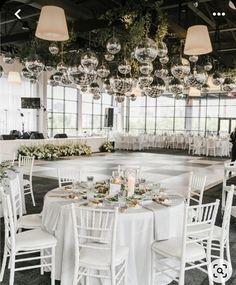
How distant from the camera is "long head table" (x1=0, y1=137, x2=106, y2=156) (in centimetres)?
1200

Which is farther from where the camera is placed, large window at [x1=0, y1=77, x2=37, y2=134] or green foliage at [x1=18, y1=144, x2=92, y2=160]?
large window at [x1=0, y1=77, x2=37, y2=134]

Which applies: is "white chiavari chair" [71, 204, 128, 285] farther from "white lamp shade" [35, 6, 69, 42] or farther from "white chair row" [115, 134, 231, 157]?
"white chair row" [115, 134, 231, 157]

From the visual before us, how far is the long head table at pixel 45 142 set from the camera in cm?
1200

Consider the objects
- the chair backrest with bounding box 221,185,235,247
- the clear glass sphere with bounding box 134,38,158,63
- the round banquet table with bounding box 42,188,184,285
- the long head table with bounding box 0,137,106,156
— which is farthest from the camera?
the long head table with bounding box 0,137,106,156

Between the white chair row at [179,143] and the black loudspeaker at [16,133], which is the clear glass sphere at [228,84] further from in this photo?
the black loudspeaker at [16,133]

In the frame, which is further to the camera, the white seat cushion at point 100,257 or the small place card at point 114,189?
the small place card at point 114,189

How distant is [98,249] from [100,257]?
127 millimetres

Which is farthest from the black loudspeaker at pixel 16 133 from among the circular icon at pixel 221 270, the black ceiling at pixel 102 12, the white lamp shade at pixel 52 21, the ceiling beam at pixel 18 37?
the circular icon at pixel 221 270

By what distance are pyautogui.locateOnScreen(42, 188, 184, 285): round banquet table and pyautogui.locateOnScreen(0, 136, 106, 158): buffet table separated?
29.4 feet

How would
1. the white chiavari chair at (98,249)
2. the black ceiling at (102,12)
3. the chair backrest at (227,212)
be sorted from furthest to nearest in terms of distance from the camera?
the black ceiling at (102,12), the chair backrest at (227,212), the white chiavari chair at (98,249)

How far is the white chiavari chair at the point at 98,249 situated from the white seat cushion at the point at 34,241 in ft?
0.97

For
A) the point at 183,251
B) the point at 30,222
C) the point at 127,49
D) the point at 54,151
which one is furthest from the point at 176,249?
the point at 54,151

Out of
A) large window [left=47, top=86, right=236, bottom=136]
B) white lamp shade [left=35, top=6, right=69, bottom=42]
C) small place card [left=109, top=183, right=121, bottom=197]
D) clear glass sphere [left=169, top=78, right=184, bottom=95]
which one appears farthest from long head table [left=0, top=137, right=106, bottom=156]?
small place card [left=109, top=183, right=121, bottom=197]

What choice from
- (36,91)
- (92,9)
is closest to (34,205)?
(92,9)
